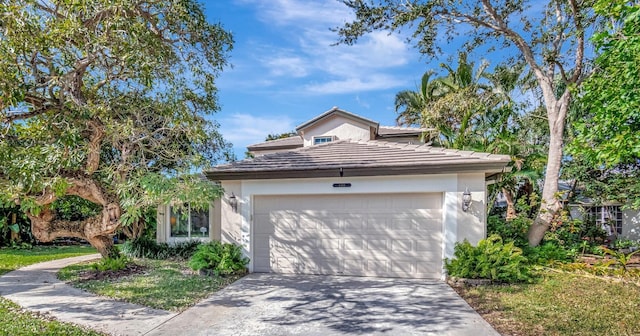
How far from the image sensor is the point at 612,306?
619 cm

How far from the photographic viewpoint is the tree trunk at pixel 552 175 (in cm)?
1088

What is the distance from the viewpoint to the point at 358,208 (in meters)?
9.02

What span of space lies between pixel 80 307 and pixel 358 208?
20.7 feet

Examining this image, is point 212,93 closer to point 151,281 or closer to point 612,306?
point 151,281

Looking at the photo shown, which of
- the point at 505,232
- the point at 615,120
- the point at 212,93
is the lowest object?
the point at 505,232

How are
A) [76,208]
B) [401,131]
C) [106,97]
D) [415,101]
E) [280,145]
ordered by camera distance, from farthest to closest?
[415,101], [280,145], [401,131], [76,208], [106,97]

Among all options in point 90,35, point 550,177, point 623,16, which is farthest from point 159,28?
point 550,177

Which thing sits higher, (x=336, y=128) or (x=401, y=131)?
(x=336, y=128)

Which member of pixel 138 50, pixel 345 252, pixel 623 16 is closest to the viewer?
pixel 623 16

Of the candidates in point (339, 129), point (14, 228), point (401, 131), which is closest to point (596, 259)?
point (401, 131)

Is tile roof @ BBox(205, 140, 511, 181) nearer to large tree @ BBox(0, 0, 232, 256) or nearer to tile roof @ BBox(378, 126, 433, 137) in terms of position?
large tree @ BBox(0, 0, 232, 256)

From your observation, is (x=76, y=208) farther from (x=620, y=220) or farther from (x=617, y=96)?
(x=620, y=220)

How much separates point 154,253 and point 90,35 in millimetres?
8219

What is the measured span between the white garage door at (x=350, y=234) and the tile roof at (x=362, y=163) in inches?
28.8
